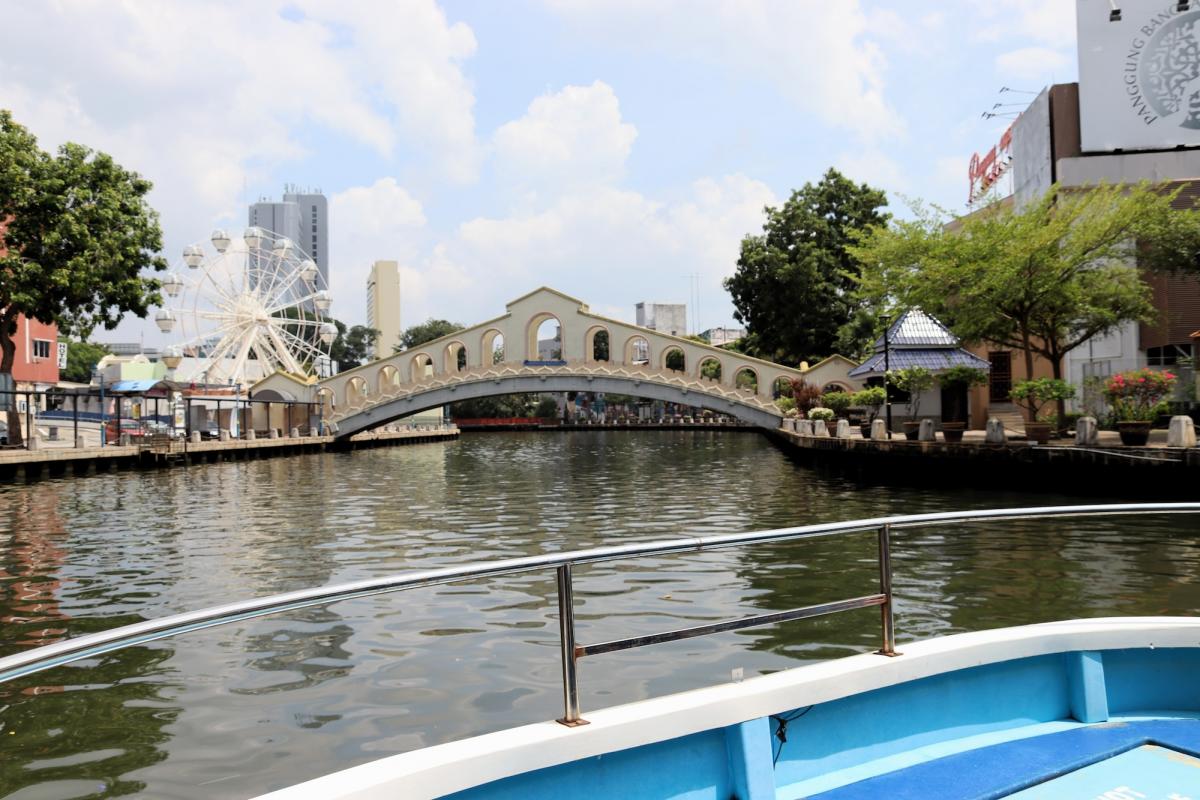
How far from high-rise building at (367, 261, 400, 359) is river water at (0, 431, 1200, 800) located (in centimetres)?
11608

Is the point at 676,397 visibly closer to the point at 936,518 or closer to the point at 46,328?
the point at 46,328

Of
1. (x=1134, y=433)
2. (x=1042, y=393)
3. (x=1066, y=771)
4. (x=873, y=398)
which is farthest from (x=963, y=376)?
(x=1066, y=771)

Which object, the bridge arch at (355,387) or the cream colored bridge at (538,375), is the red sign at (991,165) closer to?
the cream colored bridge at (538,375)

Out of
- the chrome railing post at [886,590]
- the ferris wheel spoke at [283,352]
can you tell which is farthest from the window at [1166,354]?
the ferris wheel spoke at [283,352]

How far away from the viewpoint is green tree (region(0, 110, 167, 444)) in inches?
1086

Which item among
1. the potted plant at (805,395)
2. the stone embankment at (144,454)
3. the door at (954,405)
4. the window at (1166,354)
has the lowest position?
the stone embankment at (144,454)

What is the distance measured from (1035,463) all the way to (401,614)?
52.8 feet

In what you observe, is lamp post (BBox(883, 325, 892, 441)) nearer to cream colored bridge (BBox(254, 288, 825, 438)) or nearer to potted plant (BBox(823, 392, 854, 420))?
potted plant (BBox(823, 392, 854, 420))

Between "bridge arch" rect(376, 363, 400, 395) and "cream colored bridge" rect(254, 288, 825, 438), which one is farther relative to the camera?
"bridge arch" rect(376, 363, 400, 395)

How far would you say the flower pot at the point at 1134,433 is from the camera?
1805 centimetres

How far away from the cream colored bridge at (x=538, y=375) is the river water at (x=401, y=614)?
2989 centimetres

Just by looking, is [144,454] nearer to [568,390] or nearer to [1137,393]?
[568,390]

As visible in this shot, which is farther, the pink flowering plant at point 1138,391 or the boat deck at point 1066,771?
the pink flowering plant at point 1138,391

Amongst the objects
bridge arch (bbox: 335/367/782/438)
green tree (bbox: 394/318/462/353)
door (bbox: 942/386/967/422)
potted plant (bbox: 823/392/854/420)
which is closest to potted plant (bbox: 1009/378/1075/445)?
door (bbox: 942/386/967/422)
